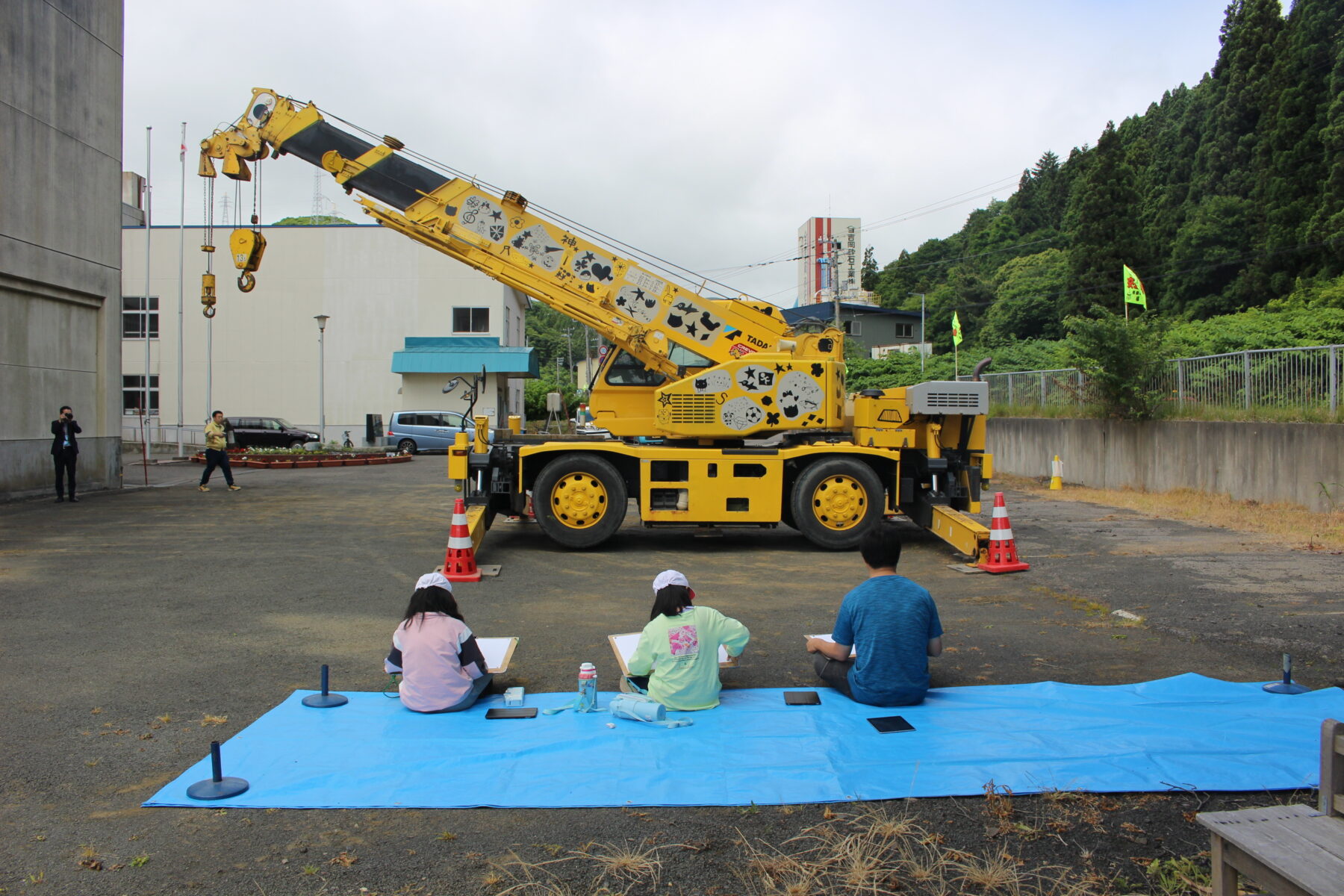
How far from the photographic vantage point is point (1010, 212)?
3342 inches

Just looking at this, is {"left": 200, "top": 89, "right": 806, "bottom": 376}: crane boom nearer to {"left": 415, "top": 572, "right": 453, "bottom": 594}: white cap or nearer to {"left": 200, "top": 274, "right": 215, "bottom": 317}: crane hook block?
{"left": 200, "top": 274, "right": 215, "bottom": 317}: crane hook block

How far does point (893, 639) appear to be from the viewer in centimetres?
550

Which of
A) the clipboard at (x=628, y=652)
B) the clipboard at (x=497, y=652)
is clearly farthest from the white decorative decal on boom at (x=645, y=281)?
the clipboard at (x=497, y=652)

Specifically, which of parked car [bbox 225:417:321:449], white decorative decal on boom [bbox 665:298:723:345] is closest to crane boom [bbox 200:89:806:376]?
white decorative decal on boom [bbox 665:298:723:345]

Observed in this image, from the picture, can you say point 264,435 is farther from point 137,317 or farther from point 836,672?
point 836,672

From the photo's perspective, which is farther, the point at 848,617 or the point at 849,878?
the point at 848,617

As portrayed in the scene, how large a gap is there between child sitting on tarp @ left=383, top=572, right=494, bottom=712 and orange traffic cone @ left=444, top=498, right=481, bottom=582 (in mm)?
4321

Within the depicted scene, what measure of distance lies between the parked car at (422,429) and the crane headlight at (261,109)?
23544 mm

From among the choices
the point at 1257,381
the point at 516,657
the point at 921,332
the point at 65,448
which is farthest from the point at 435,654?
the point at 921,332

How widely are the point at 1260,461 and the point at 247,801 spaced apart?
1573 cm

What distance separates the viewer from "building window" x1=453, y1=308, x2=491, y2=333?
4434 centimetres

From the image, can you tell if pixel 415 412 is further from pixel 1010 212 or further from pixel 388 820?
pixel 1010 212

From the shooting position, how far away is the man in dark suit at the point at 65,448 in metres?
16.3

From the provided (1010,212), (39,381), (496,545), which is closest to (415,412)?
(39,381)
